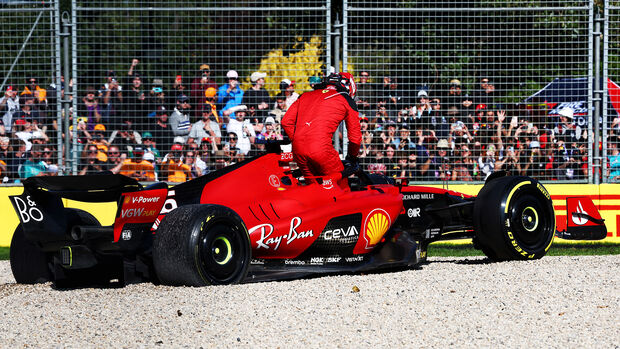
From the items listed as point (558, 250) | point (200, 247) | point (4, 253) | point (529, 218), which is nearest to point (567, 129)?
point (558, 250)

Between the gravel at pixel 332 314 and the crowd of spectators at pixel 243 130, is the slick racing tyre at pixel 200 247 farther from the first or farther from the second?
the crowd of spectators at pixel 243 130

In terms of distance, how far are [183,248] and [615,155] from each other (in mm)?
7777

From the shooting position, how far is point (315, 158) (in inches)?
305

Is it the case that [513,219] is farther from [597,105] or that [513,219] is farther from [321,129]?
[597,105]

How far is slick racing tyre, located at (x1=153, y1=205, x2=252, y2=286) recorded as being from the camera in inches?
238

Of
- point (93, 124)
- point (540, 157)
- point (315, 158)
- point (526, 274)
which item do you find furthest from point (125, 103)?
point (526, 274)

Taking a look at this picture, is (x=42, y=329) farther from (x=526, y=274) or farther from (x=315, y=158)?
(x=526, y=274)

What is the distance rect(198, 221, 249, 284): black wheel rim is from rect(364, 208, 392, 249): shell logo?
152 cm

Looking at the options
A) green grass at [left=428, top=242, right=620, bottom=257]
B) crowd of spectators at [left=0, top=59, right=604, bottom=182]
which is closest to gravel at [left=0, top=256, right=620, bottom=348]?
green grass at [left=428, top=242, right=620, bottom=257]

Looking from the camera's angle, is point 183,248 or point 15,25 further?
point 15,25

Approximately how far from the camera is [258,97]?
11.4 metres

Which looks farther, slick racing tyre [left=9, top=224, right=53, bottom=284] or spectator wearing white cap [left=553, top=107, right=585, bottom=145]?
spectator wearing white cap [left=553, top=107, right=585, bottom=145]

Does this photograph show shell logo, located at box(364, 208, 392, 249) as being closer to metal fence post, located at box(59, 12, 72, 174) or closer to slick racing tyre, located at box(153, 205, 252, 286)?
slick racing tyre, located at box(153, 205, 252, 286)

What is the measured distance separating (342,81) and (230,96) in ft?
10.8
